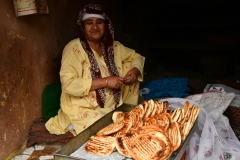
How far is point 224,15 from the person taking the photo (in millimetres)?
6203

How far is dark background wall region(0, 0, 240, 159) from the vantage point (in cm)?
279

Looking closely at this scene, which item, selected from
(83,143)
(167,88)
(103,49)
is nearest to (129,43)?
(167,88)

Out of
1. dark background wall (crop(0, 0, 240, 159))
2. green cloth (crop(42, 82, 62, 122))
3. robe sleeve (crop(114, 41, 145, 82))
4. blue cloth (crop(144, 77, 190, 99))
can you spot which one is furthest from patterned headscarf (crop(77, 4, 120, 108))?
blue cloth (crop(144, 77, 190, 99))

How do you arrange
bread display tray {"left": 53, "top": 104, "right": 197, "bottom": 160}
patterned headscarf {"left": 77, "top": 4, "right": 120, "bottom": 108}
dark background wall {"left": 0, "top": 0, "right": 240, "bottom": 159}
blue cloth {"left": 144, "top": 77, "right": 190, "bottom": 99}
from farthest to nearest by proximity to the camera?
blue cloth {"left": 144, "top": 77, "right": 190, "bottom": 99} → patterned headscarf {"left": 77, "top": 4, "right": 120, "bottom": 108} → dark background wall {"left": 0, "top": 0, "right": 240, "bottom": 159} → bread display tray {"left": 53, "top": 104, "right": 197, "bottom": 160}

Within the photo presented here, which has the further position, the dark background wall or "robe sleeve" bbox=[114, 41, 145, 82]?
"robe sleeve" bbox=[114, 41, 145, 82]

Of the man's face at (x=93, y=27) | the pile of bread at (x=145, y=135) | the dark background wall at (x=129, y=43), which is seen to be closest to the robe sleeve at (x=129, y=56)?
the man's face at (x=93, y=27)

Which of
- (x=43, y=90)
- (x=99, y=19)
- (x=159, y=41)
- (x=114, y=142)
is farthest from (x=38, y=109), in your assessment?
(x=159, y=41)

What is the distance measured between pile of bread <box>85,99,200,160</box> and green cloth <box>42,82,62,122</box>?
1268mm

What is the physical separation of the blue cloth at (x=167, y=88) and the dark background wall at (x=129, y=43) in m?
0.93

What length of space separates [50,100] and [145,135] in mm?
1792

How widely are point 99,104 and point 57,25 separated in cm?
119

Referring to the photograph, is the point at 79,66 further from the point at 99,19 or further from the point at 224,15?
the point at 224,15

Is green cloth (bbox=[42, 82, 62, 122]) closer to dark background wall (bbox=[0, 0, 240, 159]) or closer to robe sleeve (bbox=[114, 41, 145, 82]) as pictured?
dark background wall (bbox=[0, 0, 240, 159])

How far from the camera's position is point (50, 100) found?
3.29 m
